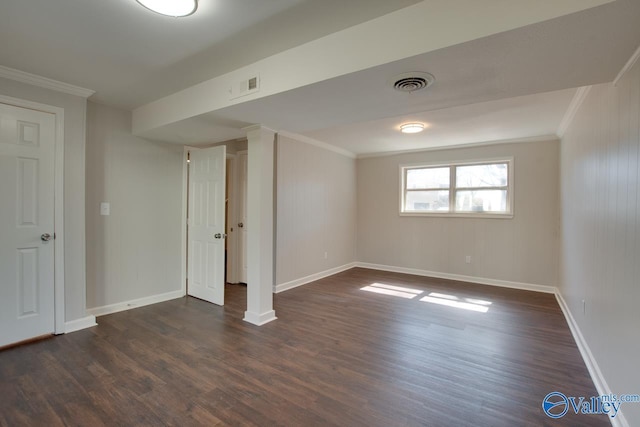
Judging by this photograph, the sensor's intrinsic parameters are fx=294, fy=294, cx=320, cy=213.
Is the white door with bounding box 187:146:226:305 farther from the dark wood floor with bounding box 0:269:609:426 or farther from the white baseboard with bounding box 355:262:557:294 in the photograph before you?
the white baseboard with bounding box 355:262:557:294

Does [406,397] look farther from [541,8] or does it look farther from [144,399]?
[541,8]

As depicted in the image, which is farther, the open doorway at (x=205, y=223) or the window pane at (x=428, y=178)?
the window pane at (x=428, y=178)

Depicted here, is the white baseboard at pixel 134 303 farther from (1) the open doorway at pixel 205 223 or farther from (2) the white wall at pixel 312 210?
(2) the white wall at pixel 312 210

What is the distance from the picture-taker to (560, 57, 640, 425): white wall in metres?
1.63

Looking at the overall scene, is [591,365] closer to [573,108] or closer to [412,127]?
[573,108]

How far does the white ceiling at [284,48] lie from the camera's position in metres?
1.53

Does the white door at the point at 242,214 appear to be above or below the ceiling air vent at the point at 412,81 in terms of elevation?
below

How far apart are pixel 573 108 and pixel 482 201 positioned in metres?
2.24

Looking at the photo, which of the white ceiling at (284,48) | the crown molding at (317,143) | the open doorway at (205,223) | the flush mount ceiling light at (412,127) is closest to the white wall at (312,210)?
the crown molding at (317,143)

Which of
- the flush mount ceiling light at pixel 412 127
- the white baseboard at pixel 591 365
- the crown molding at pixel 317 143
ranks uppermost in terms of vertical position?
the crown molding at pixel 317 143

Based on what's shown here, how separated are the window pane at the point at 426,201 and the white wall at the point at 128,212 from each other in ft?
14.0

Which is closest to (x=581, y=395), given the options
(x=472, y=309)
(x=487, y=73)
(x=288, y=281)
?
(x=472, y=309)

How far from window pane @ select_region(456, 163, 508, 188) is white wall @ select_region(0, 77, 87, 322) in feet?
18.5

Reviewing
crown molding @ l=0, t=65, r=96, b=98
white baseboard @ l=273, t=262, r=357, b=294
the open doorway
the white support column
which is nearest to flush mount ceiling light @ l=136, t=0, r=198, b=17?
the white support column
